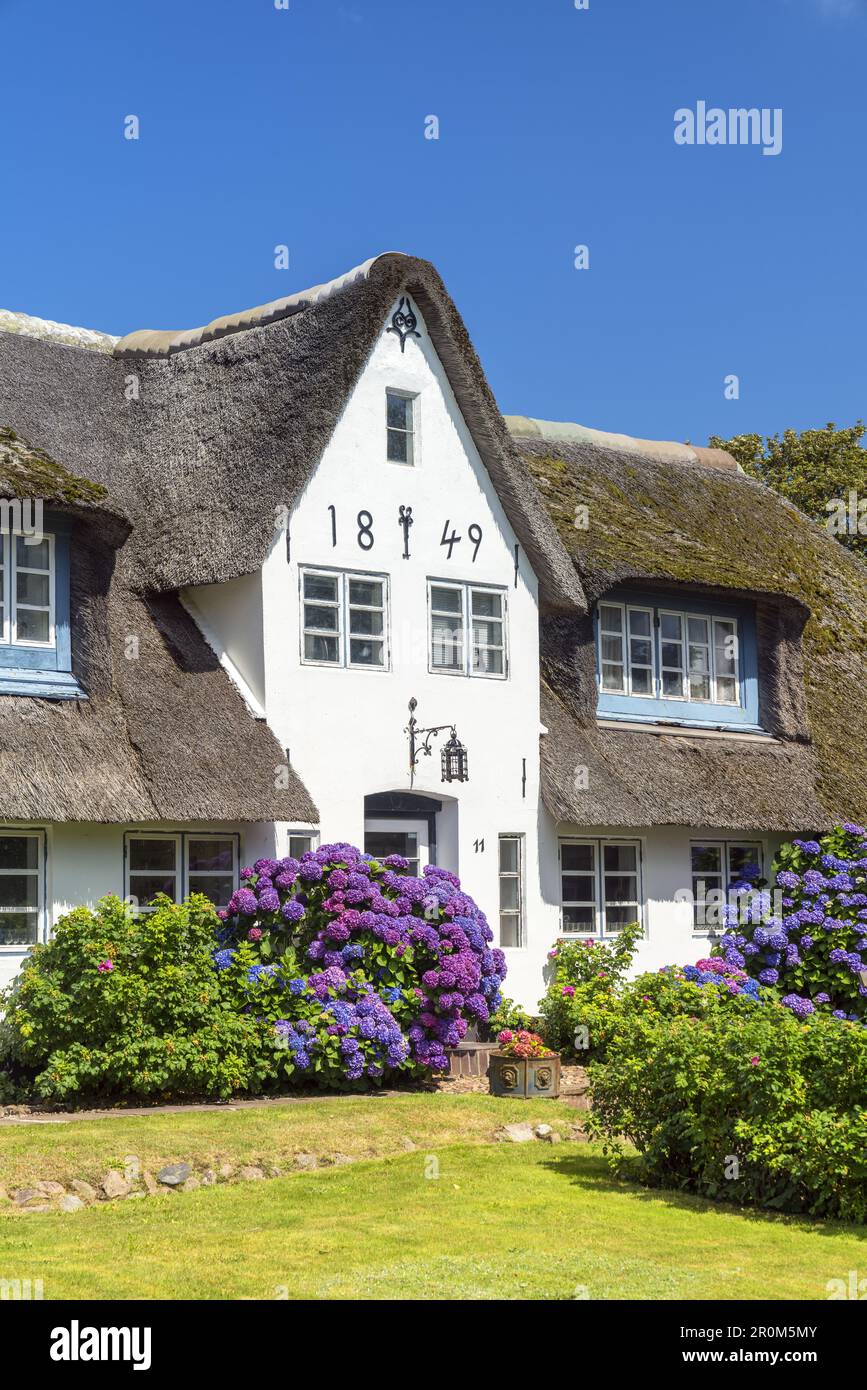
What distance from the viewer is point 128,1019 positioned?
538 inches

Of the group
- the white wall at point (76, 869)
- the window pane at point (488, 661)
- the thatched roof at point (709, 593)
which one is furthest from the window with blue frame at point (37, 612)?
the thatched roof at point (709, 593)

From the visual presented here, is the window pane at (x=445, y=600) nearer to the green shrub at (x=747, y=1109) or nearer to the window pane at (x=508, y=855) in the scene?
the window pane at (x=508, y=855)

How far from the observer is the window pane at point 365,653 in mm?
17750

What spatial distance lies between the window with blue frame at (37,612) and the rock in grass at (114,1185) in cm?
569

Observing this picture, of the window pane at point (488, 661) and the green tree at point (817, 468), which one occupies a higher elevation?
the green tree at point (817, 468)

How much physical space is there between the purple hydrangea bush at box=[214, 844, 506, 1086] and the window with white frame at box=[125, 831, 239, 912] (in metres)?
0.73

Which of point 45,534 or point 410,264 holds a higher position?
point 410,264

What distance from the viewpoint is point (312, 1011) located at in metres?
14.6

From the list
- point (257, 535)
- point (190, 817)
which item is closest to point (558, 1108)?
point (190, 817)

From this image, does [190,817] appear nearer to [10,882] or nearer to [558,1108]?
[10,882]

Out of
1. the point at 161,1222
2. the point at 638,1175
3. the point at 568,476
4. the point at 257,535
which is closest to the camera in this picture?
the point at 161,1222

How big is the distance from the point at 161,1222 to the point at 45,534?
763cm

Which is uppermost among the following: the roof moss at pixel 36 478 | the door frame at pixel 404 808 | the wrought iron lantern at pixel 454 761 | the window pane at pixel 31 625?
the roof moss at pixel 36 478
